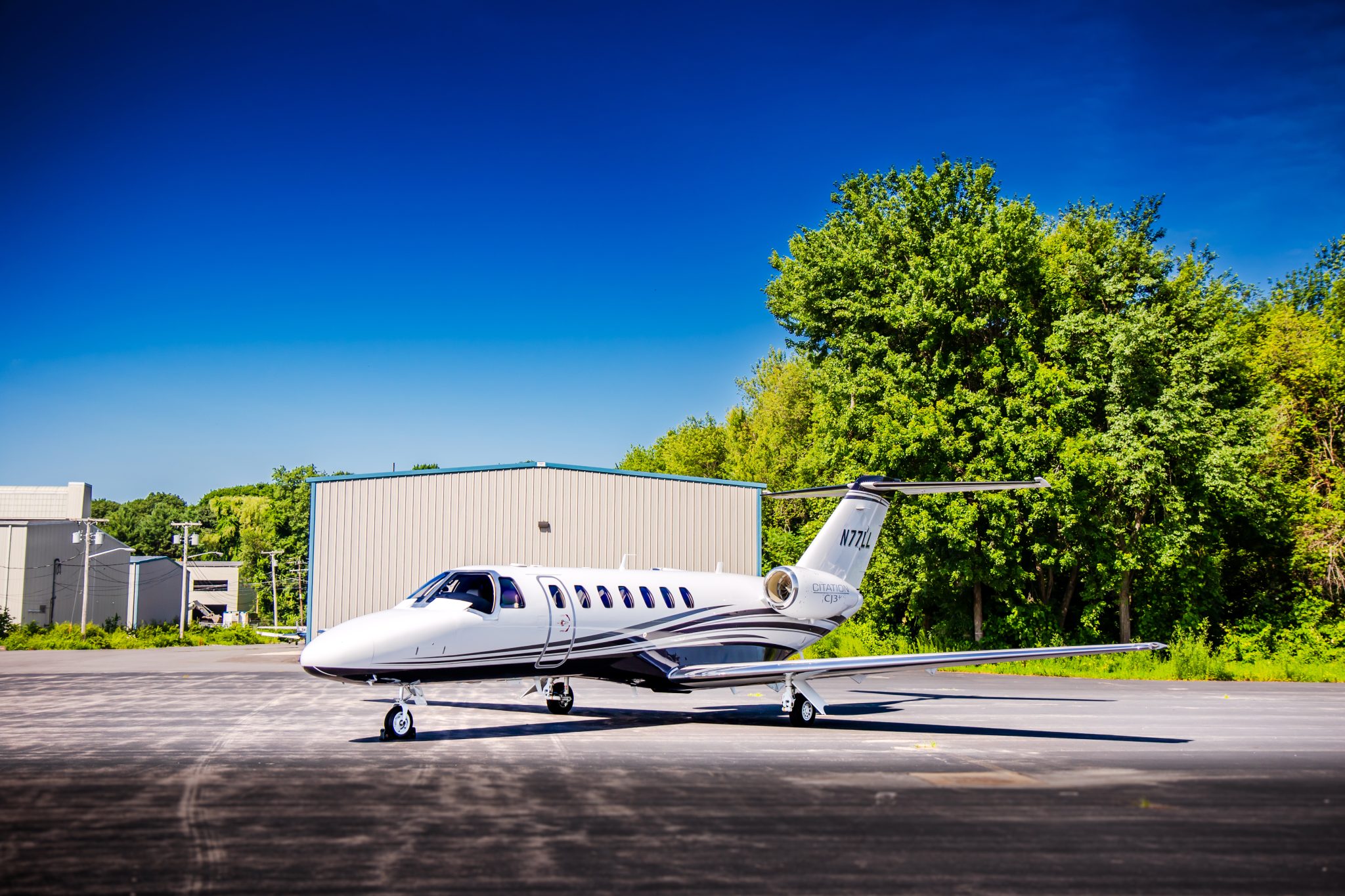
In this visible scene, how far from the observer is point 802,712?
16.5m

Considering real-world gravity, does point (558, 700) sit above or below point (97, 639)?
above

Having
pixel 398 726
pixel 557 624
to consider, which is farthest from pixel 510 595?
pixel 398 726

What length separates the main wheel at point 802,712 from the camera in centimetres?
1647

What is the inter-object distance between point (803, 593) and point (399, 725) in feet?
26.8

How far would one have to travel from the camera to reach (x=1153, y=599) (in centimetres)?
3434

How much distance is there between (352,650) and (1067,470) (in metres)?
25.0

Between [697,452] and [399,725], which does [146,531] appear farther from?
[399,725]

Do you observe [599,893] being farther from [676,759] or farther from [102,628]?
[102,628]

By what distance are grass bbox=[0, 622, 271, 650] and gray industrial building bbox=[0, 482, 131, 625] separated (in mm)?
7947

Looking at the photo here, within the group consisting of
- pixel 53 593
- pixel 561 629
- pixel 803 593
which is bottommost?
pixel 53 593

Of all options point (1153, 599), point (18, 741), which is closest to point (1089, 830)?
point (18, 741)

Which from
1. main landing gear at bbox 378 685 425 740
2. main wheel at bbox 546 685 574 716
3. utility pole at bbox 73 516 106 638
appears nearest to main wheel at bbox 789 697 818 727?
main wheel at bbox 546 685 574 716

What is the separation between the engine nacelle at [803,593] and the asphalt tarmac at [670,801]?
6.50ft

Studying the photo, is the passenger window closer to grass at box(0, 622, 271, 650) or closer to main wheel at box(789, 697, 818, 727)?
main wheel at box(789, 697, 818, 727)
